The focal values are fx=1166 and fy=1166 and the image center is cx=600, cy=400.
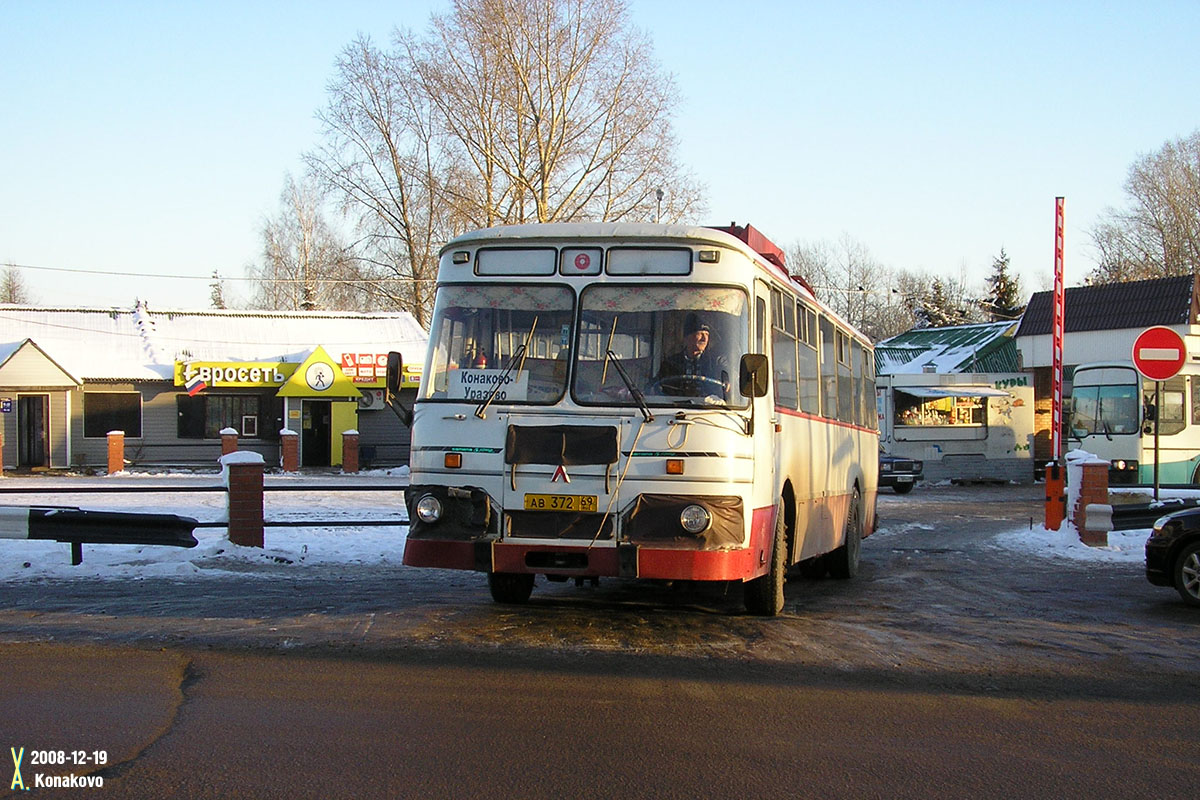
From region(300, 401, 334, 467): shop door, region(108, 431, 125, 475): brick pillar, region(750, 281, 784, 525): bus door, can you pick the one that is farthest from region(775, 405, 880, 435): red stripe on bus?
region(108, 431, 125, 475): brick pillar

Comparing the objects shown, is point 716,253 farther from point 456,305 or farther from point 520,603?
point 520,603

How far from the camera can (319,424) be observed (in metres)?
39.8

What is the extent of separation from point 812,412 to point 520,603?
344cm

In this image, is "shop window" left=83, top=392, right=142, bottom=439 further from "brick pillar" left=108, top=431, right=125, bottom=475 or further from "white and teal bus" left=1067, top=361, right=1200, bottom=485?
"white and teal bus" left=1067, top=361, right=1200, bottom=485

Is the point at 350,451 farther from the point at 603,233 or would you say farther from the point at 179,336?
the point at 603,233

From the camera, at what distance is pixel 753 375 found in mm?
8430

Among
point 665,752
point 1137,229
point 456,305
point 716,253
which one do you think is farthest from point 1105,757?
point 1137,229

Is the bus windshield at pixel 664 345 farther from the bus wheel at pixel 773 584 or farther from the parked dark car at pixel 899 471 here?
the parked dark car at pixel 899 471

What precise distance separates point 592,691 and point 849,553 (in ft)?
24.7

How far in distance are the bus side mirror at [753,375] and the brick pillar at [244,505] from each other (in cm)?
836

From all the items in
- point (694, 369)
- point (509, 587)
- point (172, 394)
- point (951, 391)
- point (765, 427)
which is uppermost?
point (172, 394)

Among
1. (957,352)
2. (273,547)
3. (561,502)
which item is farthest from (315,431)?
(561,502)

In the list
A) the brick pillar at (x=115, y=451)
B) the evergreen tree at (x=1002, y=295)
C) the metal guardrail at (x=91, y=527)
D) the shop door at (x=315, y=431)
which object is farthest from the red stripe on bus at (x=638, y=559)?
the evergreen tree at (x=1002, y=295)

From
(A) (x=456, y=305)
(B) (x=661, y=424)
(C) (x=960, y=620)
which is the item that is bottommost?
(C) (x=960, y=620)
